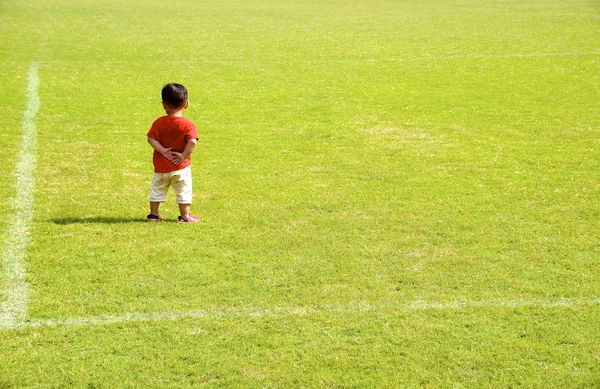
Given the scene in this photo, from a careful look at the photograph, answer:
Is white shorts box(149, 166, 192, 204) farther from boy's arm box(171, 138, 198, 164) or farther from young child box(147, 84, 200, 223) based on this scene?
boy's arm box(171, 138, 198, 164)

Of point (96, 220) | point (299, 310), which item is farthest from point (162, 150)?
point (299, 310)

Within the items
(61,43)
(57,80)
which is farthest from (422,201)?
(61,43)

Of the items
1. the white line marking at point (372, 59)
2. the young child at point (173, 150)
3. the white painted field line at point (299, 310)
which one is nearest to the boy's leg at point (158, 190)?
the young child at point (173, 150)

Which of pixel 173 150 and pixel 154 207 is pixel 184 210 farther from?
pixel 173 150

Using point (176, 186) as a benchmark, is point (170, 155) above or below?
above

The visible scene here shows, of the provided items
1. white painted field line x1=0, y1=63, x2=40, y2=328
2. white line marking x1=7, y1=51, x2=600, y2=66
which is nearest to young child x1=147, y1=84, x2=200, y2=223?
white painted field line x1=0, y1=63, x2=40, y2=328

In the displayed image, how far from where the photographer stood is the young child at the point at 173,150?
670 cm

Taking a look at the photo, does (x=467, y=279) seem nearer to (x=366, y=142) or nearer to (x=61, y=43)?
(x=366, y=142)

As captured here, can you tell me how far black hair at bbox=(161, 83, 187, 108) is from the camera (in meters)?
6.62

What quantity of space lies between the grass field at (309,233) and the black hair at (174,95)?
1000 millimetres

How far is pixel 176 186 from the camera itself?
6840 mm

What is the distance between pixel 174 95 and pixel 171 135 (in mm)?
343

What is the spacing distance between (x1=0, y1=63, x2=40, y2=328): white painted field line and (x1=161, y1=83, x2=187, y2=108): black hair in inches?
60.8

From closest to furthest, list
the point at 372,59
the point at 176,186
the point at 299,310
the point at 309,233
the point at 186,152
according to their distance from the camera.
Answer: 1. the point at 299,310
2. the point at 309,233
3. the point at 186,152
4. the point at 176,186
5. the point at 372,59
